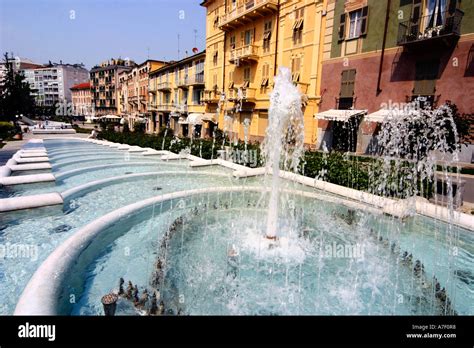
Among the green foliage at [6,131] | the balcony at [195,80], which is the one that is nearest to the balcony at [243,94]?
the balcony at [195,80]

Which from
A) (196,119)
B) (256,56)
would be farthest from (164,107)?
(256,56)

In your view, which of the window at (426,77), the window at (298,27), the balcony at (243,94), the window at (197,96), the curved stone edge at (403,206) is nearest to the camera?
the curved stone edge at (403,206)

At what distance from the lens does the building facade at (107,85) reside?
73.4 m

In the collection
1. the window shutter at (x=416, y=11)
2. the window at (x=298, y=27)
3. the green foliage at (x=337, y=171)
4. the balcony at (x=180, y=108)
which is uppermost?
the window at (x=298, y=27)

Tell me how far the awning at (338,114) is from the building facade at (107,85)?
65401mm

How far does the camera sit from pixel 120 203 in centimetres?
816

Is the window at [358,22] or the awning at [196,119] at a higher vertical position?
the window at [358,22]

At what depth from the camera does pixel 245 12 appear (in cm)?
2538

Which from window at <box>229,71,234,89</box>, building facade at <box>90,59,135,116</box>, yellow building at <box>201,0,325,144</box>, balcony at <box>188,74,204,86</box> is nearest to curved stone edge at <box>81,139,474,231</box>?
yellow building at <box>201,0,325,144</box>

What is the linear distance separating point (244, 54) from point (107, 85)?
207 ft

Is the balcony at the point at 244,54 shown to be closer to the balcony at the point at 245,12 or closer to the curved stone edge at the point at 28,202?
the balcony at the point at 245,12

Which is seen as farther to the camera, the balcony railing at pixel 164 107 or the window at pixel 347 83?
the balcony railing at pixel 164 107
